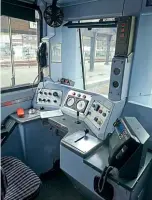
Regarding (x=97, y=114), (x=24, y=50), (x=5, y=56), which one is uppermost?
(x=24, y=50)

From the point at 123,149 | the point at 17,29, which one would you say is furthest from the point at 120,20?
the point at 17,29

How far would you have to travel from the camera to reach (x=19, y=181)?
1.59 m

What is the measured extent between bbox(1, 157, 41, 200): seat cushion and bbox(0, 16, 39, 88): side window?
110 centimetres

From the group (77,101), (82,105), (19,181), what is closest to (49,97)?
(77,101)

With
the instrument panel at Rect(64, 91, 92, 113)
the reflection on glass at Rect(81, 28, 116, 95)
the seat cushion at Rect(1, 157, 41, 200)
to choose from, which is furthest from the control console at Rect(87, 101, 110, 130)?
the seat cushion at Rect(1, 157, 41, 200)

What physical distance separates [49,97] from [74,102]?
1.47 feet

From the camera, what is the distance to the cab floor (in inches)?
84.0

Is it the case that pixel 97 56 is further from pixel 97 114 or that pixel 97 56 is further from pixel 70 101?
pixel 97 114

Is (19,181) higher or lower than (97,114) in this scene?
Answer: lower

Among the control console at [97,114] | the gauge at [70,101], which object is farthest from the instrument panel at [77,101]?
the control console at [97,114]

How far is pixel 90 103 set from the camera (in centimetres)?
213

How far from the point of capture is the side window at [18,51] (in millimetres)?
2256

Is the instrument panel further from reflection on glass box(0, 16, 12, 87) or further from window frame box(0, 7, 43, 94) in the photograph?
reflection on glass box(0, 16, 12, 87)

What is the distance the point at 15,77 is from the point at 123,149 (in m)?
1.86
